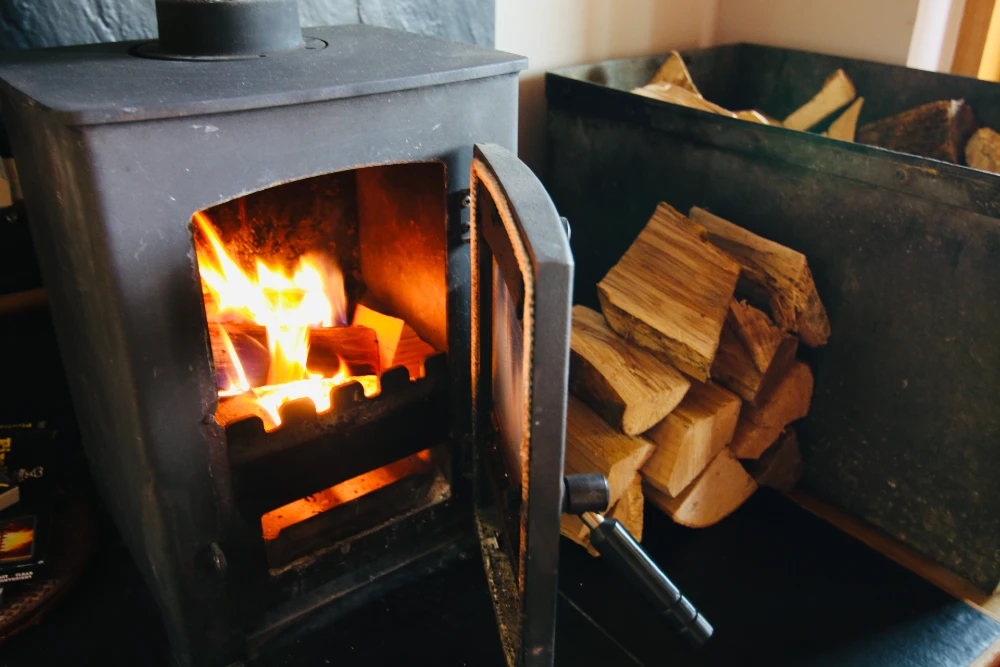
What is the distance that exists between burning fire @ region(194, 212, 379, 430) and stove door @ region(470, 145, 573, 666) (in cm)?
24

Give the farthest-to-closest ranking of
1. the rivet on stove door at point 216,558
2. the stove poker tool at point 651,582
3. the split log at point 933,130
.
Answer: the split log at point 933,130 < the rivet on stove door at point 216,558 < the stove poker tool at point 651,582

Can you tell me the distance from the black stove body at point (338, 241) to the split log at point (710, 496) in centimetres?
40

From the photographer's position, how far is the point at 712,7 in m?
2.19

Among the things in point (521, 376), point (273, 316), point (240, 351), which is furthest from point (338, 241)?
point (521, 376)

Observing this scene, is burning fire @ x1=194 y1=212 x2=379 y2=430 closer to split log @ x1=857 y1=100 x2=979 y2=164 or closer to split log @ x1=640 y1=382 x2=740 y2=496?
split log @ x1=640 y1=382 x2=740 y2=496

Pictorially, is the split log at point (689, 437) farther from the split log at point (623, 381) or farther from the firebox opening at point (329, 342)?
the firebox opening at point (329, 342)

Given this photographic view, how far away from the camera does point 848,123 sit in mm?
1914

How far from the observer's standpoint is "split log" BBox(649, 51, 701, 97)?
6.18 feet

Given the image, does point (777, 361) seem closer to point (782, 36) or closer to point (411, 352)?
point (411, 352)

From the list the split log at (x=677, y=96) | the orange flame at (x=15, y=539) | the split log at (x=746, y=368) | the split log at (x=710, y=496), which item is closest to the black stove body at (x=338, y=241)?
the orange flame at (x=15, y=539)

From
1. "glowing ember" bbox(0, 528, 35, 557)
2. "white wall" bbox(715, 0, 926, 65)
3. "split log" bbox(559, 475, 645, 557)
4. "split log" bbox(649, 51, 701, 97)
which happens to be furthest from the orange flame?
"white wall" bbox(715, 0, 926, 65)

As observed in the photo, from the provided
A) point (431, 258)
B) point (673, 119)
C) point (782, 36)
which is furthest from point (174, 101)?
point (782, 36)

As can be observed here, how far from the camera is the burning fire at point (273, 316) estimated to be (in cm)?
125

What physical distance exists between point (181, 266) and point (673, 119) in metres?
1.08
